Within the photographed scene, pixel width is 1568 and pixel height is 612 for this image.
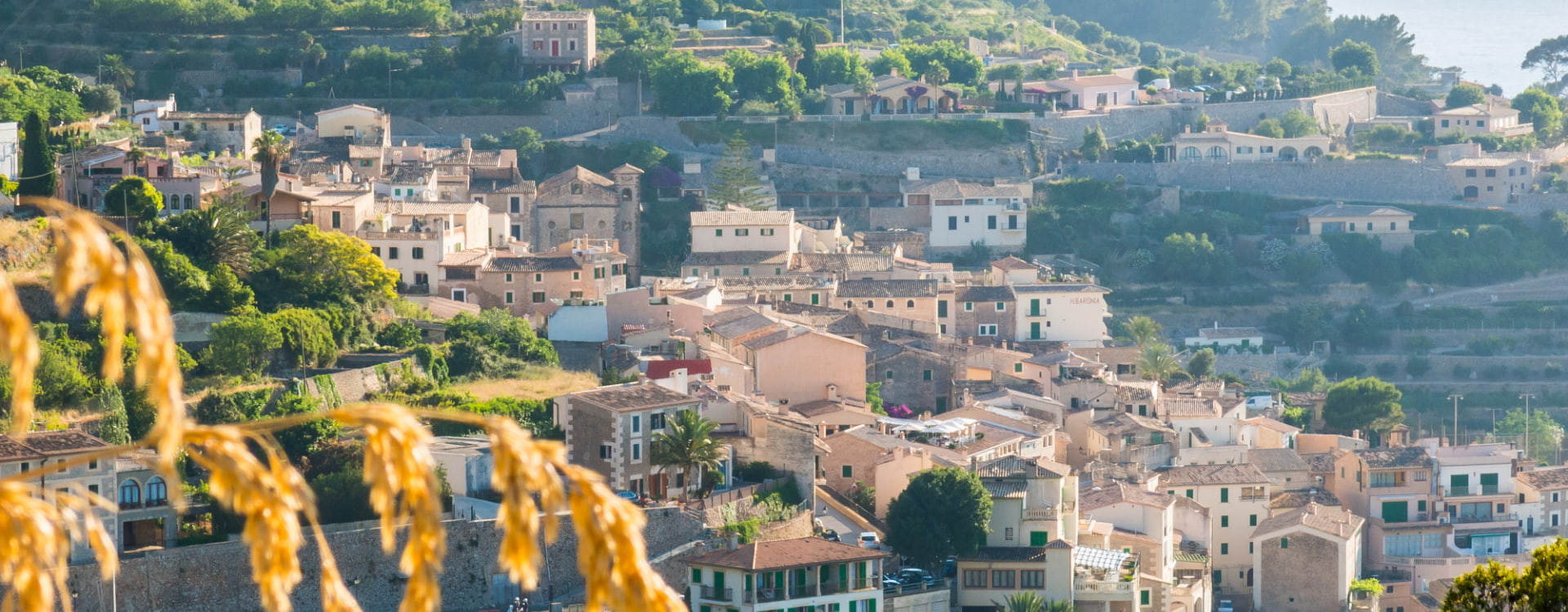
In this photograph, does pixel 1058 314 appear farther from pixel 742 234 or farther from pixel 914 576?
pixel 914 576

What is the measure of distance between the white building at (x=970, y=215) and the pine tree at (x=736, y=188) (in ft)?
14.1

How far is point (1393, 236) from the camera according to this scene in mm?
61188

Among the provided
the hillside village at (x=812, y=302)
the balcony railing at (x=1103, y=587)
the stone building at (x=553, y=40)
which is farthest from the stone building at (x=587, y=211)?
the balcony railing at (x=1103, y=587)

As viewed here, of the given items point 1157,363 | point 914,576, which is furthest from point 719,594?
point 1157,363

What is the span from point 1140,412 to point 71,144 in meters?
20.9

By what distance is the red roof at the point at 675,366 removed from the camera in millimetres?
33812

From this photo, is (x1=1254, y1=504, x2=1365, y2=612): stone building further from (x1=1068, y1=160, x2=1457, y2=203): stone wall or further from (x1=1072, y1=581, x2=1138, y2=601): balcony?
(x1=1068, y1=160, x2=1457, y2=203): stone wall

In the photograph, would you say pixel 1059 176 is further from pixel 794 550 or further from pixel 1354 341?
pixel 794 550

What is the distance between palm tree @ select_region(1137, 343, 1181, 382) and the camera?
4484 cm

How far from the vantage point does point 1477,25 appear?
125875mm

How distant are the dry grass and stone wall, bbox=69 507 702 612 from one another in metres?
4.25

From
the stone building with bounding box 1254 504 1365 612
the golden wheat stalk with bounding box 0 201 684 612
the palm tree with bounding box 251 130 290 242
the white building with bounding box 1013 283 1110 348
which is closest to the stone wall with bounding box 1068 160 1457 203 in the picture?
the white building with bounding box 1013 283 1110 348

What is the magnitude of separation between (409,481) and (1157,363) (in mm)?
42974

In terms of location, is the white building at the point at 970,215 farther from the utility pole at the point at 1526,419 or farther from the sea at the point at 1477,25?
the sea at the point at 1477,25
